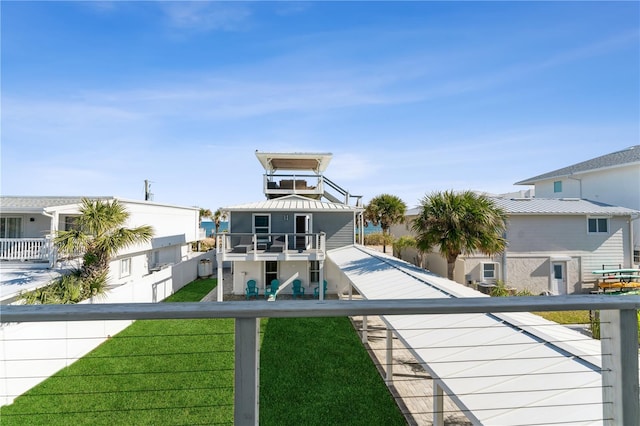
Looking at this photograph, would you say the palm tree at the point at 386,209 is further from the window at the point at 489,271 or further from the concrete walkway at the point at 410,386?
the concrete walkway at the point at 410,386

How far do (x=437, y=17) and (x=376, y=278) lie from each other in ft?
29.4

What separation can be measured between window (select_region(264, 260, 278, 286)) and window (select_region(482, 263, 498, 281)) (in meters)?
11.1

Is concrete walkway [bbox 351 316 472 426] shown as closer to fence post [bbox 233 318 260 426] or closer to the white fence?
fence post [bbox 233 318 260 426]

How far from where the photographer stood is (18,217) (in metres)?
17.5

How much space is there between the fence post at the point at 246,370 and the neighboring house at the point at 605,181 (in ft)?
90.7

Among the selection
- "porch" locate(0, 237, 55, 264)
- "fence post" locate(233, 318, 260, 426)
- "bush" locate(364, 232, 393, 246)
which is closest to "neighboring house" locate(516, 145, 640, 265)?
"bush" locate(364, 232, 393, 246)

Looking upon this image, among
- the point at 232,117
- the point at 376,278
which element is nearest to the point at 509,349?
the point at 376,278

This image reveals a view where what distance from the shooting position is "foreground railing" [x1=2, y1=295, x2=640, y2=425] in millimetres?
1333

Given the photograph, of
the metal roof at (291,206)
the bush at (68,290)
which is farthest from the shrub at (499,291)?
the bush at (68,290)

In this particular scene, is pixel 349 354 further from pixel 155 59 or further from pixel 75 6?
pixel 155 59

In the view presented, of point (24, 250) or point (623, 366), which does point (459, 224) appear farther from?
point (24, 250)

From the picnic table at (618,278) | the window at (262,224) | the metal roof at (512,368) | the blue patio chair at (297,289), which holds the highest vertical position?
the window at (262,224)

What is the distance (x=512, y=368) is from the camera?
152 inches

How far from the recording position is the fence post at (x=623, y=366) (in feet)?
4.88
